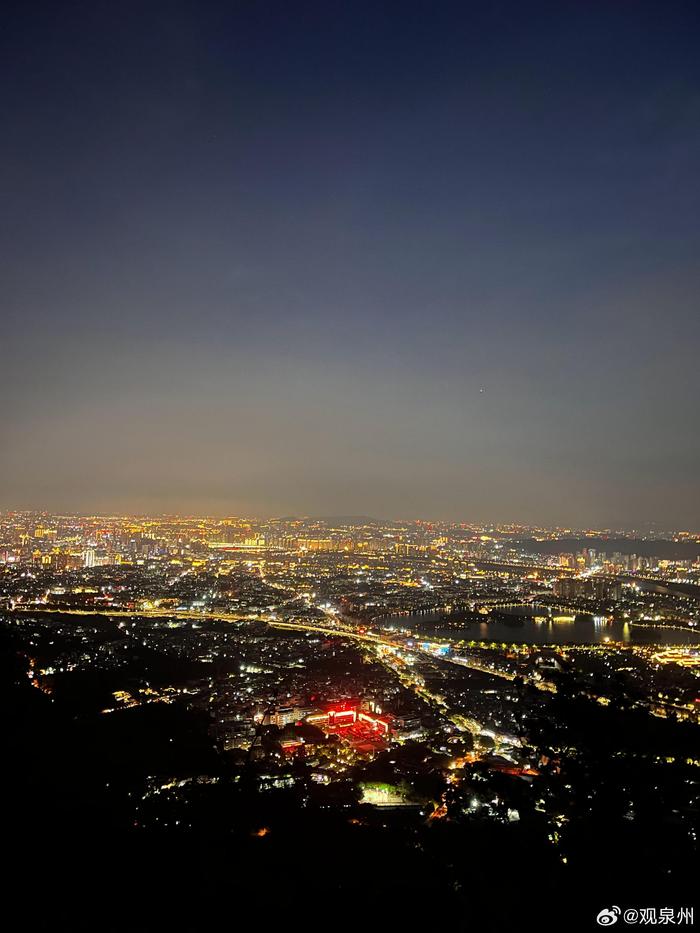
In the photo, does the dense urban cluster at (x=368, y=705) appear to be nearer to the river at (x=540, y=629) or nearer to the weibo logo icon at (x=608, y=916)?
the river at (x=540, y=629)

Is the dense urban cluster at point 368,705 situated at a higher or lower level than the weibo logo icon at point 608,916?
lower

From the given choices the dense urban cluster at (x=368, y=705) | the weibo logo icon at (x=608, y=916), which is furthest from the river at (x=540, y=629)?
the weibo logo icon at (x=608, y=916)

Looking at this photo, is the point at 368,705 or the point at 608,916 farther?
the point at 368,705

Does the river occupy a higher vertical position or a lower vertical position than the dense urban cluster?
lower

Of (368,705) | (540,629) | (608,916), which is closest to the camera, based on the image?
(608,916)

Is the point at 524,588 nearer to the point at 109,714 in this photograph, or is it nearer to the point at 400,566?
the point at 400,566

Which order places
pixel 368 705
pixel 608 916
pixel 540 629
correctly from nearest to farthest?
pixel 608 916
pixel 368 705
pixel 540 629

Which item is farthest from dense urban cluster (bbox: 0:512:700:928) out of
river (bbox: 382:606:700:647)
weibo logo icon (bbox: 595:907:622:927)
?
weibo logo icon (bbox: 595:907:622:927)

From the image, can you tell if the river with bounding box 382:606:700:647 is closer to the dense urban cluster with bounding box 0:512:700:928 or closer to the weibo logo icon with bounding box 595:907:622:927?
the dense urban cluster with bounding box 0:512:700:928

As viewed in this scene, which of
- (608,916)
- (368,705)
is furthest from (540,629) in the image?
(608,916)

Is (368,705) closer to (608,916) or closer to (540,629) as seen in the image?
(608,916)

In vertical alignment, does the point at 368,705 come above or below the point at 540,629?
above

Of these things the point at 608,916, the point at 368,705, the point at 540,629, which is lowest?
the point at 540,629
